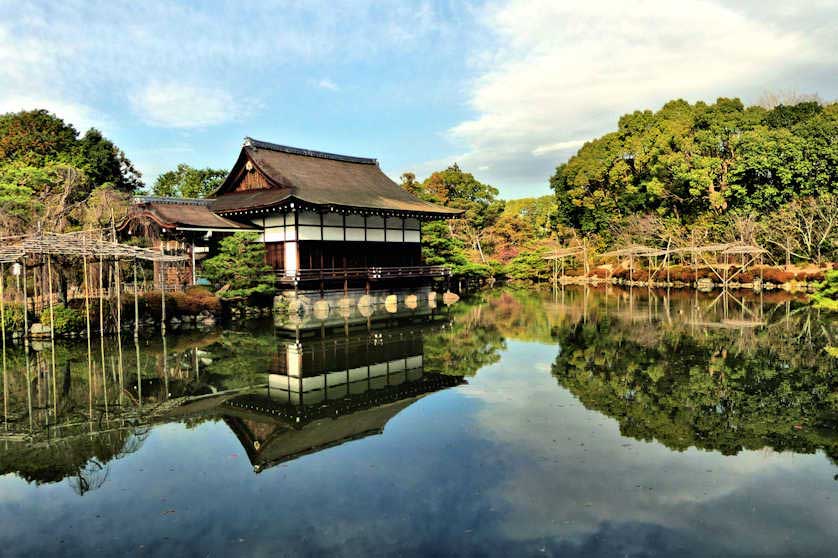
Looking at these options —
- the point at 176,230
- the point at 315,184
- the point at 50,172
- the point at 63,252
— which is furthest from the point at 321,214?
the point at 50,172

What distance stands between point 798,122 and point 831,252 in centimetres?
1052

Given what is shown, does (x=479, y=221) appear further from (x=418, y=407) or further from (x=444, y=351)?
(x=418, y=407)

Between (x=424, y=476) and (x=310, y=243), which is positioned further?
(x=310, y=243)

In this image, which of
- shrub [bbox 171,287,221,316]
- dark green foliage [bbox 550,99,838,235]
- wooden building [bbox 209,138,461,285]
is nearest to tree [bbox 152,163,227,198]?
Result: wooden building [bbox 209,138,461,285]

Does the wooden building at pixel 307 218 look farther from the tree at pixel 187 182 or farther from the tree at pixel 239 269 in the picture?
the tree at pixel 187 182

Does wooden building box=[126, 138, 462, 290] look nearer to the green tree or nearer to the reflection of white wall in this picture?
the green tree

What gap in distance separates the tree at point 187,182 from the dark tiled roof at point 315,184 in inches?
503

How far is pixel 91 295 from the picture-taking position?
21.5 meters

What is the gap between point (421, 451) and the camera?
8930 mm

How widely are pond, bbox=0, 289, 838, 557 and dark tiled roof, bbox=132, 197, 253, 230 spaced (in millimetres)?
9615

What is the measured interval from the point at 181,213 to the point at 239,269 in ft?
18.0

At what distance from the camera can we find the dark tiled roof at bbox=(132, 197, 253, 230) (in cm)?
2591

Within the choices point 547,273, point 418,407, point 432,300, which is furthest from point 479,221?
point 418,407

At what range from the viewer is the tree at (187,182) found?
4372cm
